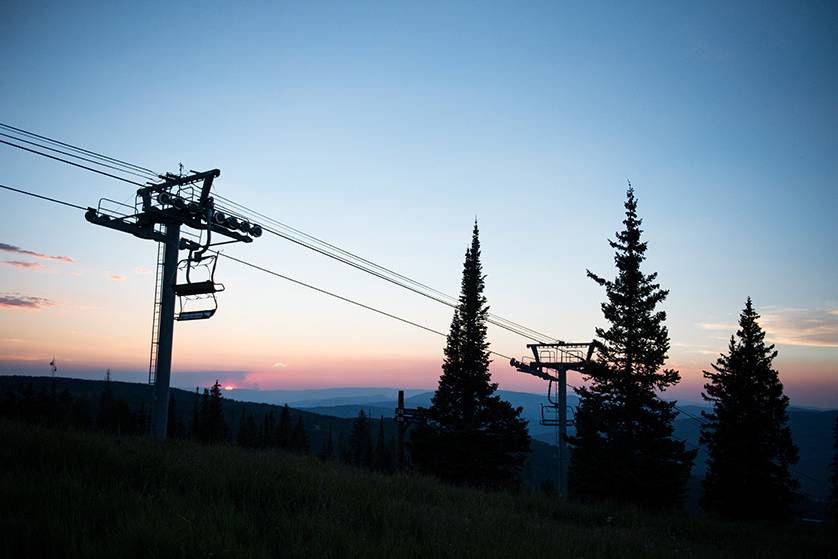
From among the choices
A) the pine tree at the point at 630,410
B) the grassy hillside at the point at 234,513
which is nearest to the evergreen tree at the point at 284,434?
the pine tree at the point at 630,410

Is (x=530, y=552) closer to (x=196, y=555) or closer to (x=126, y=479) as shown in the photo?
(x=196, y=555)

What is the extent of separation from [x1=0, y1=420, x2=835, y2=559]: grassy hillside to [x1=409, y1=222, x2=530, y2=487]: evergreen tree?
28742mm

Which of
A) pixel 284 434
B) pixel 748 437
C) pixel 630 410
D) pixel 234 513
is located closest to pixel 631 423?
pixel 630 410

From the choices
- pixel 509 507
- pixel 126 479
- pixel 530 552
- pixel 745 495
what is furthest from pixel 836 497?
pixel 126 479

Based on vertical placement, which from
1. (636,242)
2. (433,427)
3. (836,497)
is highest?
(636,242)

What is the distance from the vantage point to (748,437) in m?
37.4

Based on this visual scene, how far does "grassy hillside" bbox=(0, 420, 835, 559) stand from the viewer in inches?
217

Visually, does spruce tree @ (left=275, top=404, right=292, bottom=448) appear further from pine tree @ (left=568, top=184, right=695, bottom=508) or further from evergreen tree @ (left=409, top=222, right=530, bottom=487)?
pine tree @ (left=568, top=184, right=695, bottom=508)

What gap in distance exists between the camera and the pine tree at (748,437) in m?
36.3

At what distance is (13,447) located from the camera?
8.75 metres

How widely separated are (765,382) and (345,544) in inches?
1626

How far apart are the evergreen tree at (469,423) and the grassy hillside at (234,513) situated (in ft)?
94.3

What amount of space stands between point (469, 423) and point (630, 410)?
46.3 ft

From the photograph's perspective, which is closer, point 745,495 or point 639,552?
point 639,552
